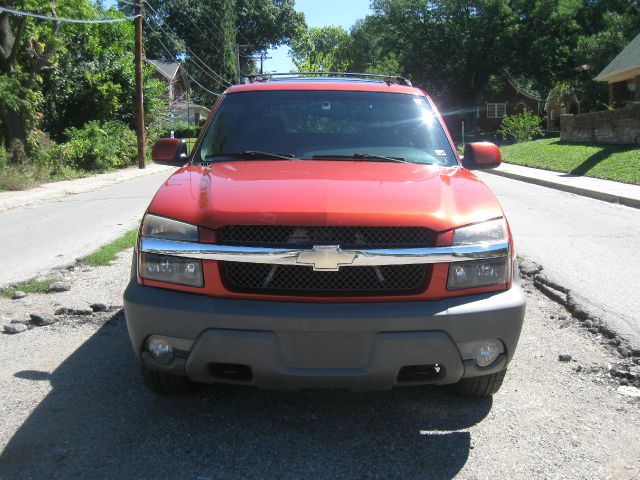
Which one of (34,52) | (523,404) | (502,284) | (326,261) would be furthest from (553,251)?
(34,52)

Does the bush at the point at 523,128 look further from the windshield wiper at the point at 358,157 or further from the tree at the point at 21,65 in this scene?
the windshield wiper at the point at 358,157

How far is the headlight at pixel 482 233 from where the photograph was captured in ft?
9.82

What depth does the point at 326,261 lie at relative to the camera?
2883 mm

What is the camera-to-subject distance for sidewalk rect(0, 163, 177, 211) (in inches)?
592

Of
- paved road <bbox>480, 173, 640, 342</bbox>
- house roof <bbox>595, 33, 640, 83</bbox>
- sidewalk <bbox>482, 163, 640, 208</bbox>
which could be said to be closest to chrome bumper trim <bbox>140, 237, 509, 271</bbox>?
paved road <bbox>480, 173, 640, 342</bbox>

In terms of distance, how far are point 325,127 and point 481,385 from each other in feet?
6.50

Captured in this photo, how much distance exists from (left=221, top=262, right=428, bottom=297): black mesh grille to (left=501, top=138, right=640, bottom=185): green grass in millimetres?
14704

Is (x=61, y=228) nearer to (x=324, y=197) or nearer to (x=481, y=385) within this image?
(x=324, y=197)

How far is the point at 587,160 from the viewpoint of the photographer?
2084 centimetres

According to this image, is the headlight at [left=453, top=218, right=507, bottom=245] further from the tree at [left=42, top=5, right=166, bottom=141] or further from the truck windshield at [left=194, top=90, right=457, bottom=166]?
the tree at [left=42, top=5, right=166, bottom=141]

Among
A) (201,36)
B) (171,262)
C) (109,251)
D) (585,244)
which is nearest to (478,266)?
(171,262)

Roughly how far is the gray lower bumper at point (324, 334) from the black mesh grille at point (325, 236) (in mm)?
272

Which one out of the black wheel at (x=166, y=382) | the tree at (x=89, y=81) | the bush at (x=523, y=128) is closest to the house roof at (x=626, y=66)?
the bush at (x=523, y=128)

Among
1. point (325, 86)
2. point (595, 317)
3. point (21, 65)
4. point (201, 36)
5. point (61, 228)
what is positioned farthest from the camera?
point (201, 36)
